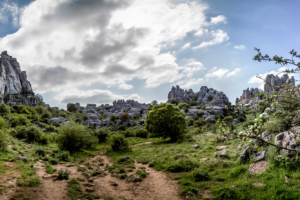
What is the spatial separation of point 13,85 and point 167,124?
56363mm

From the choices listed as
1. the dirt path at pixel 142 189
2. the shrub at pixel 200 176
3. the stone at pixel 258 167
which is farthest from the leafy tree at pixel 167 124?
the stone at pixel 258 167

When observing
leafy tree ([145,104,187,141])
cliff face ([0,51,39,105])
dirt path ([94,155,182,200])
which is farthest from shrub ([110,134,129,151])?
cliff face ([0,51,39,105])

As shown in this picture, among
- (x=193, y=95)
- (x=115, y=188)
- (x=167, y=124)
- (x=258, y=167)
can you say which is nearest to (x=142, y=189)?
(x=115, y=188)

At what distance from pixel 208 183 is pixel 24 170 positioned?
440 inches

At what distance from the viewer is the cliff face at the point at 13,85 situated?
51969 millimetres

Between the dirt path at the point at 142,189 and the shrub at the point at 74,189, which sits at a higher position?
the shrub at the point at 74,189

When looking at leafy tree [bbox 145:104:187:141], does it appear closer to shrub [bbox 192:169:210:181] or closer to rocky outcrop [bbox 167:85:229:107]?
shrub [bbox 192:169:210:181]

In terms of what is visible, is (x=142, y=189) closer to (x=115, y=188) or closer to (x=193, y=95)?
(x=115, y=188)

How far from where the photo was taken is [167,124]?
28578 millimetres

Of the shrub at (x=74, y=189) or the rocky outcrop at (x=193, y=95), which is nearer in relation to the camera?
the shrub at (x=74, y=189)

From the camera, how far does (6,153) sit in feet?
43.6

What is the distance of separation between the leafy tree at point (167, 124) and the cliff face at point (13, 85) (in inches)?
1826

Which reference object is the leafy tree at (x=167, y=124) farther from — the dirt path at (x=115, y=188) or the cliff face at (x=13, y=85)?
the cliff face at (x=13, y=85)

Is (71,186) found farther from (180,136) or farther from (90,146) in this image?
(180,136)
